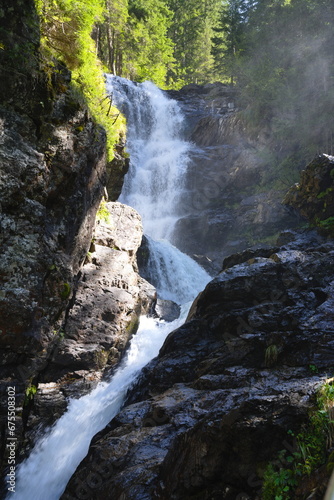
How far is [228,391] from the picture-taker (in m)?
5.59

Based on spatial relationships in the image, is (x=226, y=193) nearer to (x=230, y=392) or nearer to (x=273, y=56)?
(x=273, y=56)

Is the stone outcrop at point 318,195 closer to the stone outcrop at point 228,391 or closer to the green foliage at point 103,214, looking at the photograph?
the stone outcrop at point 228,391

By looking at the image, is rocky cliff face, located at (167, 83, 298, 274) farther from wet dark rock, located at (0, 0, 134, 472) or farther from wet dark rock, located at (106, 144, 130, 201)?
wet dark rock, located at (0, 0, 134, 472)

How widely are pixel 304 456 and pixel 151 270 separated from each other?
12667 mm

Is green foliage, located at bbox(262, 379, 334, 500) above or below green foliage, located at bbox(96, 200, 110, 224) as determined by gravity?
below

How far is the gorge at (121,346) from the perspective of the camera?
12.6 ft

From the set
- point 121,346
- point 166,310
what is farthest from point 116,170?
point 121,346

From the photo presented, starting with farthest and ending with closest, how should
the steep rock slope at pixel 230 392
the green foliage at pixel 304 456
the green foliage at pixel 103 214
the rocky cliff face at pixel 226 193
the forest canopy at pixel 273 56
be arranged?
the forest canopy at pixel 273 56
the rocky cliff face at pixel 226 193
the green foliage at pixel 103 214
the steep rock slope at pixel 230 392
the green foliage at pixel 304 456

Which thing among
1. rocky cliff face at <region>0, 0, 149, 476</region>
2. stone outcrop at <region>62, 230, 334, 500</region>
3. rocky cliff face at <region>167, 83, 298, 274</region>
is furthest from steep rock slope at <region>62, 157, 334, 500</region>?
rocky cliff face at <region>167, 83, 298, 274</region>

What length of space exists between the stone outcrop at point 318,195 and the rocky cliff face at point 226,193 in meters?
5.17

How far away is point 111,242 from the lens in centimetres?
1114

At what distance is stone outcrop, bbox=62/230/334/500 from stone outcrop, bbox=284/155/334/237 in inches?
52.6

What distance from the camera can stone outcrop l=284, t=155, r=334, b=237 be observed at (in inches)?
468

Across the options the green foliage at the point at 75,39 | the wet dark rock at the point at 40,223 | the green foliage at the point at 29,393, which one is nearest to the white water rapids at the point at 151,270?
the wet dark rock at the point at 40,223
